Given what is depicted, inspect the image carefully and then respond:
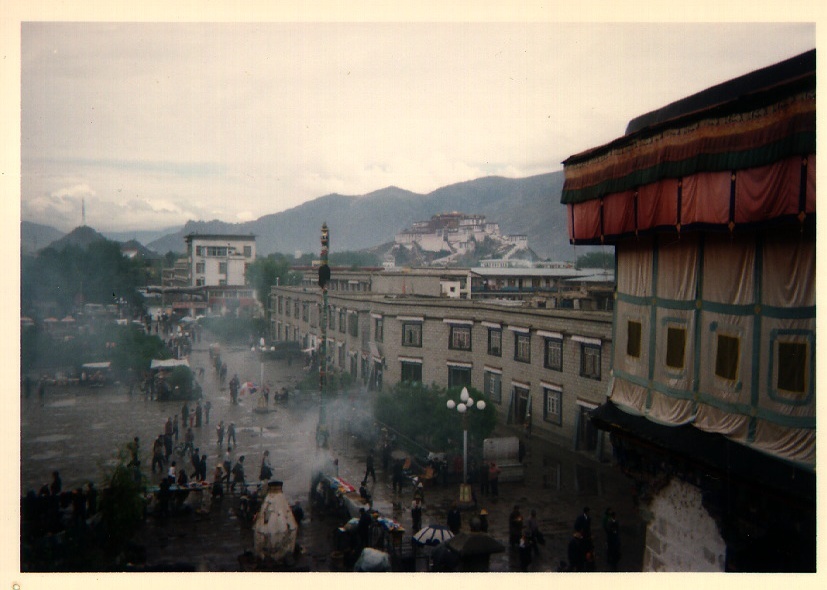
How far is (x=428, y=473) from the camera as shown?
56.1 feet

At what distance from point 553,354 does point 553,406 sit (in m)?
1.63

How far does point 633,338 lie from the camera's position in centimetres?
1091

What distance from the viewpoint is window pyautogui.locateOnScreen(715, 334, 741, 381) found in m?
8.77

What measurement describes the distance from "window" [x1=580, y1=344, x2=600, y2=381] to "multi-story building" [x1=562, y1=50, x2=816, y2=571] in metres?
8.38

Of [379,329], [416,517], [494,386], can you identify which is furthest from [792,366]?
[379,329]

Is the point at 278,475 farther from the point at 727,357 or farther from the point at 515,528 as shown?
the point at 727,357

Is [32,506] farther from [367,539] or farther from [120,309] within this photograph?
[120,309]

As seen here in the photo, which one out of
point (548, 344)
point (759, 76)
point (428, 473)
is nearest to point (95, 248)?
point (428, 473)

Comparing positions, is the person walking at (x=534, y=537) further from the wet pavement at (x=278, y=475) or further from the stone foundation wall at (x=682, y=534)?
the stone foundation wall at (x=682, y=534)

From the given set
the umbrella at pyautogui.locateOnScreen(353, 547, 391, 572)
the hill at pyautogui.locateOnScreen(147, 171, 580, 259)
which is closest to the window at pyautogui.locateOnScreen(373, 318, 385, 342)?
the hill at pyautogui.locateOnScreen(147, 171, 580, 259)

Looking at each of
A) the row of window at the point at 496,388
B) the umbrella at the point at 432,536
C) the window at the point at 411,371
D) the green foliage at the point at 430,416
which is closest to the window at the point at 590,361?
the row of window at the point at 496,388

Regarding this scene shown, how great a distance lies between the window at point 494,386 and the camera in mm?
23547

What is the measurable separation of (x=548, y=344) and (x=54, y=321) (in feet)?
46.7

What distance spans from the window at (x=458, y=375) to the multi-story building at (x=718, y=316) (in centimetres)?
1333
